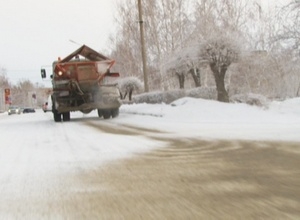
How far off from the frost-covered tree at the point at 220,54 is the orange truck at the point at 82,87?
4358 millimetres

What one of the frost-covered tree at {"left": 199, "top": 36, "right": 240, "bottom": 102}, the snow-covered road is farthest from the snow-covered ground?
the snow-covered road

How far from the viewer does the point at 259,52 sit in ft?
76.7

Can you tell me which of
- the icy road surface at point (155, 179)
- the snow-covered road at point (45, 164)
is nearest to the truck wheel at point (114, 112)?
the snow-covered road at point (45, 164)

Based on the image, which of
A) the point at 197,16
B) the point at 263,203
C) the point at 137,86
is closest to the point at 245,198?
the point at 263,203

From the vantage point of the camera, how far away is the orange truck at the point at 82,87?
59.7 ft

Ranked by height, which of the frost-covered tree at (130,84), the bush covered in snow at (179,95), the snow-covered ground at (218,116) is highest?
the frost-covered tree at (130,84)

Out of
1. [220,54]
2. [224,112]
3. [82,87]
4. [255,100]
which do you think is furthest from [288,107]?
[82,87]

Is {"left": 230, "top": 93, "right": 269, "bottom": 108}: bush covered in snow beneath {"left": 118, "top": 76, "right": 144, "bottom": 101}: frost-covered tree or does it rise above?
beneath

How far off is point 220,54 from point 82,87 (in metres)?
6.15

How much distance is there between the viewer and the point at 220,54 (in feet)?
59.3

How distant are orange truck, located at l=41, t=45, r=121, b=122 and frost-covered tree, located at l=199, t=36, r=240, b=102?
436cm

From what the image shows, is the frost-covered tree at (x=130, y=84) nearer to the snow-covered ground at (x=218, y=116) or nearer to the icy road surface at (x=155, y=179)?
the snow-covered ground at (x=218, y=116)

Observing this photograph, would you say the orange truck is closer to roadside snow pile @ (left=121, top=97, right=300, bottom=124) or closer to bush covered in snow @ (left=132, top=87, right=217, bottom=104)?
roadside snow pile @ (left=121, top=97, right=300, bottom=124)

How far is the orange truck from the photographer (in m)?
18.2
